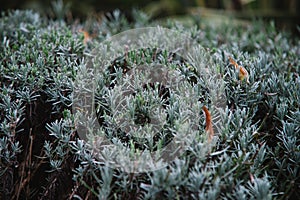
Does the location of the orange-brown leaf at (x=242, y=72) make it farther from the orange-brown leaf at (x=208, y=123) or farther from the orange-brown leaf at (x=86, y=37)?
the orange-brown leaf at (x=86, y=37)

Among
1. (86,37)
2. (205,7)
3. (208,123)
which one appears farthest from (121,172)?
(205,7)

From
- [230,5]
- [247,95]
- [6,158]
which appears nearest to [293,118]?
[247,95]

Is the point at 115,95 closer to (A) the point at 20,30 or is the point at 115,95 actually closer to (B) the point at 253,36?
(A) the point at 20,30

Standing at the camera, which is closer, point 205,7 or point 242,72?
point 242,72

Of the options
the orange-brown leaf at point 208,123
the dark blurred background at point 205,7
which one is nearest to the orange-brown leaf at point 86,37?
the dark blurred background at point 205,7

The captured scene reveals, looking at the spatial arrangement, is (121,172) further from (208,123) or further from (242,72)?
(242,72)

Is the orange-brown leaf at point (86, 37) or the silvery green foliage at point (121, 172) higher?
the orange-brown leaf at point (86, 37)
